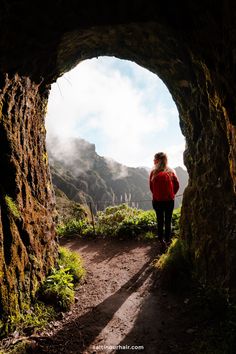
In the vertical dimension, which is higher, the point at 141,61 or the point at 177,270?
the point at 141,61

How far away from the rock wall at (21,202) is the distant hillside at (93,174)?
67.5m

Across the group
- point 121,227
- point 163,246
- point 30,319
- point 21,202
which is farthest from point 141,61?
point 30,319

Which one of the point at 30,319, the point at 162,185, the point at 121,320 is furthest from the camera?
the point at 162,185

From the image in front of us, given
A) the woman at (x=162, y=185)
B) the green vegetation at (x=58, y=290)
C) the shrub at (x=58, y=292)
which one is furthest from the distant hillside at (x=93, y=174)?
the shrub at (x=58, y=292)

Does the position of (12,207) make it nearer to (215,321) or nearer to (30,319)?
(30,319)

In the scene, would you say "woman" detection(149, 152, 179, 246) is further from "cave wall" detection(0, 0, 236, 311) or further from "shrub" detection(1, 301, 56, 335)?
"shrub" detection(1, 301, 56, 335)

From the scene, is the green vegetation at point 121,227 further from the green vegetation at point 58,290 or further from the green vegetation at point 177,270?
the green vegetation at point 58,290

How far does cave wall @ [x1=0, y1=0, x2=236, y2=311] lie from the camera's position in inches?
146

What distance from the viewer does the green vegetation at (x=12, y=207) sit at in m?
4.77

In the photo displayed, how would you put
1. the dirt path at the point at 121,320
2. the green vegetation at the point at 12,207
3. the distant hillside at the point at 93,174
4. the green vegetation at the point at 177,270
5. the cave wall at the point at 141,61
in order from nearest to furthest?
the cave wall at the point at 141,61 < the dirt path at the point at 121,320 < the green vegetation at the point at 12,207 < the green vegetation at the point at 177,270 < the distant hillside at the point at 93,174

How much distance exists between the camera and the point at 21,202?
525 cm

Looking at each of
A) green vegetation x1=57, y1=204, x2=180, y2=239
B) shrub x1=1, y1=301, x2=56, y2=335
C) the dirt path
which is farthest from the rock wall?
green vegetation x1=57, y1=204, x2=180, y2=239

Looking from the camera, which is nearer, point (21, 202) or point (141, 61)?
point (21, 202)

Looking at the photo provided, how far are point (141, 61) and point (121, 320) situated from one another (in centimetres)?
655
